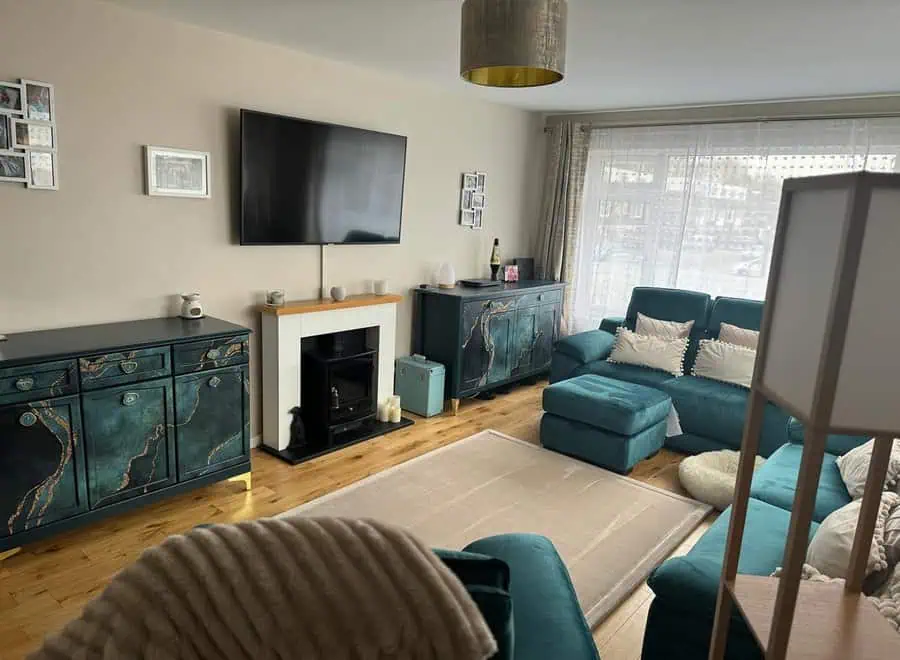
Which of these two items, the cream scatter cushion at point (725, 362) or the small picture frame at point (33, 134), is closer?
the small picture frame at point (33, 134)

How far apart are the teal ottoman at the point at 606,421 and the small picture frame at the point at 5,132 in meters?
3.11

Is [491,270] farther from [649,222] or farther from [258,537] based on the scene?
[258,537]

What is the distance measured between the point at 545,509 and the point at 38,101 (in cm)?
311

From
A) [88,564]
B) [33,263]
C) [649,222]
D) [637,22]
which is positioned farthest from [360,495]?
[649,222]

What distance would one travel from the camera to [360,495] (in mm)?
3275

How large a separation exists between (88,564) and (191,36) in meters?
2.63

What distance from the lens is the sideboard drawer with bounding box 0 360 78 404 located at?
7.89 feet

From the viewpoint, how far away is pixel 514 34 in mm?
2051

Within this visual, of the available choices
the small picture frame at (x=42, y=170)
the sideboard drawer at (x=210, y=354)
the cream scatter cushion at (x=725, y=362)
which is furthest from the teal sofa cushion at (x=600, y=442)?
the small picture frame at (x=42, y=170)

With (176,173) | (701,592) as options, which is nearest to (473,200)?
(176,173)

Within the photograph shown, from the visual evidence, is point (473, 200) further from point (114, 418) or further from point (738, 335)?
point (114, 418)

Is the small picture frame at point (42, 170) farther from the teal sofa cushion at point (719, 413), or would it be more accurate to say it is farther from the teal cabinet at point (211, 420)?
the teal sofa cushion at point (719, 413)

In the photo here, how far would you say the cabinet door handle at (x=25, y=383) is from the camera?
2.43 meters

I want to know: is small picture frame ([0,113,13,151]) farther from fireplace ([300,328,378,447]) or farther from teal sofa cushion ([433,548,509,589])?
teal sofa cushion ([433,548,509,589])
